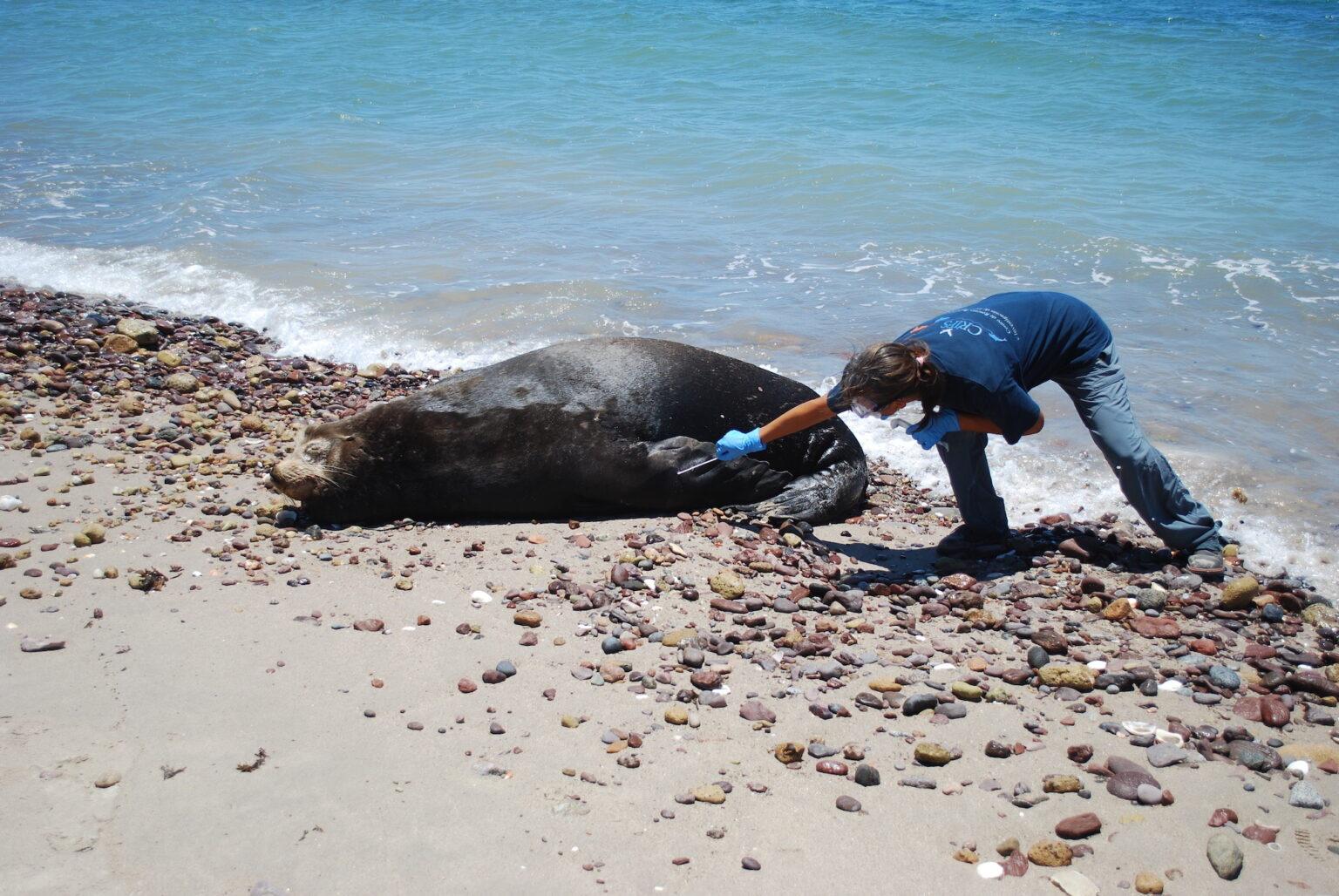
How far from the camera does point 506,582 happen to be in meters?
4.84

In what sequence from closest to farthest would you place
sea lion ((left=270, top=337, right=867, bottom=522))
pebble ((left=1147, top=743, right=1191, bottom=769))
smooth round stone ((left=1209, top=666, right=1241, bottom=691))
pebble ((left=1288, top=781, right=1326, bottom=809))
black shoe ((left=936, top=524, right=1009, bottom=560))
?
pebble ((left=1288, top=781, right=1326, bottom=809))
pebble ((left=1147, top=743, right=1191, bottom=769))
smooth round stone ((left=1209, top=666, right=1241, bottom=691))
black shoe ((left=936, top=524, right=1009, bottom=560))
sea lion ((left=270, top=337, right=867, bottom=522))

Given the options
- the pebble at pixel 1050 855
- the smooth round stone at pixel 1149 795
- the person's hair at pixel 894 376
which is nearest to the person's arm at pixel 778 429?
the person's hair at pixel 894 376

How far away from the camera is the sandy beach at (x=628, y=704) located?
3043 mm

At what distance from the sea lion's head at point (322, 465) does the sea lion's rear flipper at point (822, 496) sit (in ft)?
6.66

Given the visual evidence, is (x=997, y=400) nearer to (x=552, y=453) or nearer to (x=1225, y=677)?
(x=1225, y=677)

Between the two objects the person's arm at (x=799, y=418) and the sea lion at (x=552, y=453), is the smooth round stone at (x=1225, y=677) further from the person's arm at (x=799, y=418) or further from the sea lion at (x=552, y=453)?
the sea lion at (x=552, y=453)

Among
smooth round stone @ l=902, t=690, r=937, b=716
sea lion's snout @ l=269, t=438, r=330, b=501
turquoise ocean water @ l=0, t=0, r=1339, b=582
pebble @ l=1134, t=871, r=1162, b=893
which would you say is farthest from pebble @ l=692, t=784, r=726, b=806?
turquoise ocean water @ l=0, t=0, r=1339, b=582

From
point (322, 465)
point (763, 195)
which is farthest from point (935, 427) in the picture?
point (763, 195)

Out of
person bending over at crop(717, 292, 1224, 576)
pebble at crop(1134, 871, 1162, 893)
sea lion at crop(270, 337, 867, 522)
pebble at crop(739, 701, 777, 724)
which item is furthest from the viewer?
sea lion at crop(270, 337, 867, 522)

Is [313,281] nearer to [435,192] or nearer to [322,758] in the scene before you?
[435,192]

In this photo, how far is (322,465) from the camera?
5676 millimetres

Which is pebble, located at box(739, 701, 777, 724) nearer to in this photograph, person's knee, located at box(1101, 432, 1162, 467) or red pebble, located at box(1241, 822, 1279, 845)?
red pebble, located at box(1241, 822, 1279, 845)

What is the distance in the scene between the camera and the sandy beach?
304 centimetres

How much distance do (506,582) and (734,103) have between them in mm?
15142
